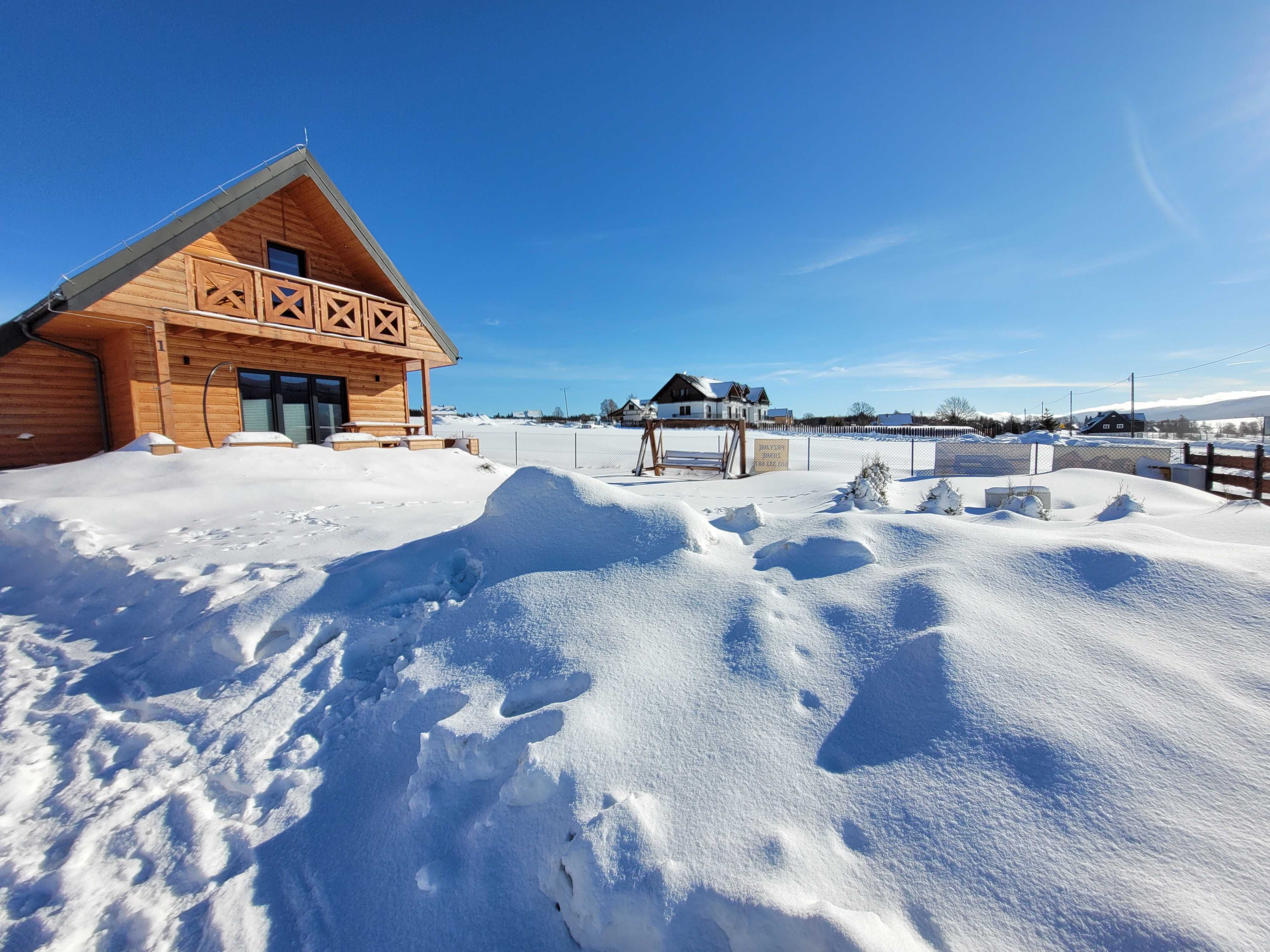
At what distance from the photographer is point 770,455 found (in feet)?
53.4

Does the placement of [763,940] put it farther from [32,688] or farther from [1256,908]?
[32,688]

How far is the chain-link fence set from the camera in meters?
13.9

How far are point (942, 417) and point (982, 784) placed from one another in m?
67.7

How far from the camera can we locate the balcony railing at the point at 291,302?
9.77 metres

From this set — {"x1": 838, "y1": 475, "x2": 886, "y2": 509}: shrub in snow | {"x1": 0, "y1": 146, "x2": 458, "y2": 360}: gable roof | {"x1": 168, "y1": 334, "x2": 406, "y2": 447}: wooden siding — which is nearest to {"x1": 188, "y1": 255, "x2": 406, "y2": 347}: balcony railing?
{"x1": 0, "y1": 146, "x2": 458, "y2": 360}: gable roof

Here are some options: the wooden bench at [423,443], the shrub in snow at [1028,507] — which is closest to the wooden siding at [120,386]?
the wooden bench at [423,443]

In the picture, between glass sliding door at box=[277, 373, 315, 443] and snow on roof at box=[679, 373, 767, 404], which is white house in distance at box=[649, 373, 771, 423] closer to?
snow on roof at box=[679, 373, 767, 404]

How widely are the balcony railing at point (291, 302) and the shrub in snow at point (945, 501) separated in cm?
1228

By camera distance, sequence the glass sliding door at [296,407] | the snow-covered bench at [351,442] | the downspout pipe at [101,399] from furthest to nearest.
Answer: the glass sliding door at [296,407] → the snow-covered bench at [351,442] → the downspout pipe at [101,399]

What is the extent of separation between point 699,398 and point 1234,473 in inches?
1738

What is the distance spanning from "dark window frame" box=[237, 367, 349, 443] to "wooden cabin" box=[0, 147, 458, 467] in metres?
0.03

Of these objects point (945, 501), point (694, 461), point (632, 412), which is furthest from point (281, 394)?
point (632, 412)

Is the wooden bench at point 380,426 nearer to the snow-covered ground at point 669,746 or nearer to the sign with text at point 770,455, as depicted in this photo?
the snow-covered ground at point 669,746

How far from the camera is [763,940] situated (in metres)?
1.52
